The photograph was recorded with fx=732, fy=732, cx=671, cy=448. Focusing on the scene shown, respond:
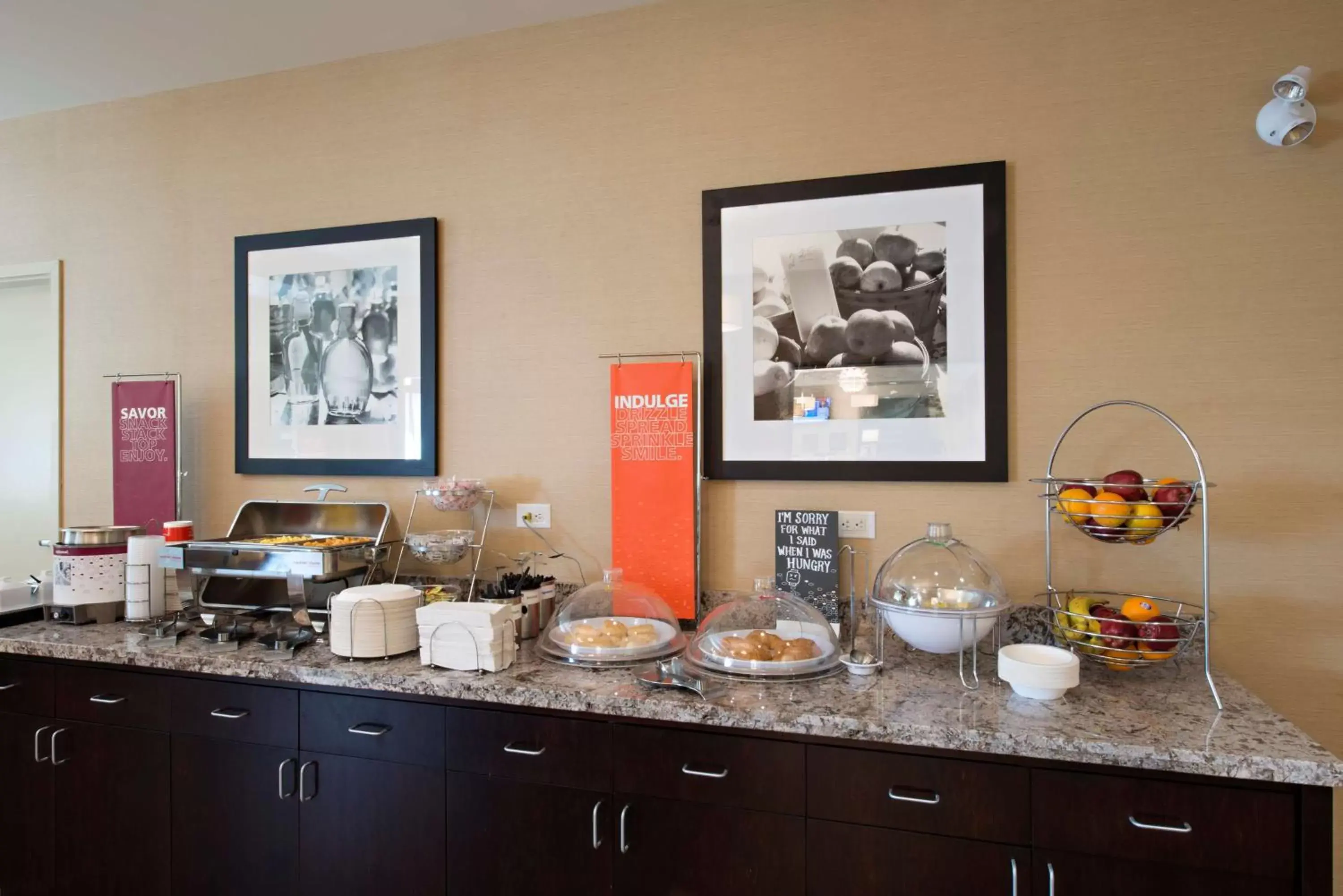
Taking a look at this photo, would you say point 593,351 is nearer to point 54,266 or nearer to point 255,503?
point 255,503

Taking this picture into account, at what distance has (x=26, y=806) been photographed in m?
2.16

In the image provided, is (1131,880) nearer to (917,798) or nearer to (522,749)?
(917,798)

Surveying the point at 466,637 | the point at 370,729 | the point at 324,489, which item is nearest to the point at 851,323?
the point at 466,637

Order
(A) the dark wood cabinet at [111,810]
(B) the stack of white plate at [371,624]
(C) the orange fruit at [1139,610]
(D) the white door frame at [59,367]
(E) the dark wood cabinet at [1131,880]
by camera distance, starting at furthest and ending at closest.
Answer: (D) the white door frame at [59,367]
(A) the dark wood cabinet at [111,810]
(B) the stack of white plate at [371,624]
(C) the orange fruit at [1139,610]
(E) the dark wood cabinet at [1131,880]

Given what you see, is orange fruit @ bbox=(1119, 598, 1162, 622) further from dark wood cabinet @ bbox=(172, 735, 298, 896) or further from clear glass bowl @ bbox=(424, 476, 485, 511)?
dark wood cabinet @ bbox=(172, 735, 298, 896)

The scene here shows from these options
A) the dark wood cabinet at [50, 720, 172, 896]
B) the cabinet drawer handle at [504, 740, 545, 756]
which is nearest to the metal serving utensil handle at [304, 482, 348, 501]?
the dark wood cabinet at [50, 720, 172, 896]

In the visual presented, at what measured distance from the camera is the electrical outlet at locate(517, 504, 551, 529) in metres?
2.45

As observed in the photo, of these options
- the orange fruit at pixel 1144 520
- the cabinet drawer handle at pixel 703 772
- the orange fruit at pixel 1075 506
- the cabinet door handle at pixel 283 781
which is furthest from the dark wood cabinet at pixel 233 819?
the orange fruit at pixel 1144 520

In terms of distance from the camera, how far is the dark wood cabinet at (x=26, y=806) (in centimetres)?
214

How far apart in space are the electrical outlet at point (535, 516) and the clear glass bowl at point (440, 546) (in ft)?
0.67

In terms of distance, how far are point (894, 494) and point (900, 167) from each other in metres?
0.95

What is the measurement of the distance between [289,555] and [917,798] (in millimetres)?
1845

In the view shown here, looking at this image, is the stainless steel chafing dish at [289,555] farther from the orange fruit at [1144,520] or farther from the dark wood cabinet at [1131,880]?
the orange fruit at [1144,520]

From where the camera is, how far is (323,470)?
2.70 m
